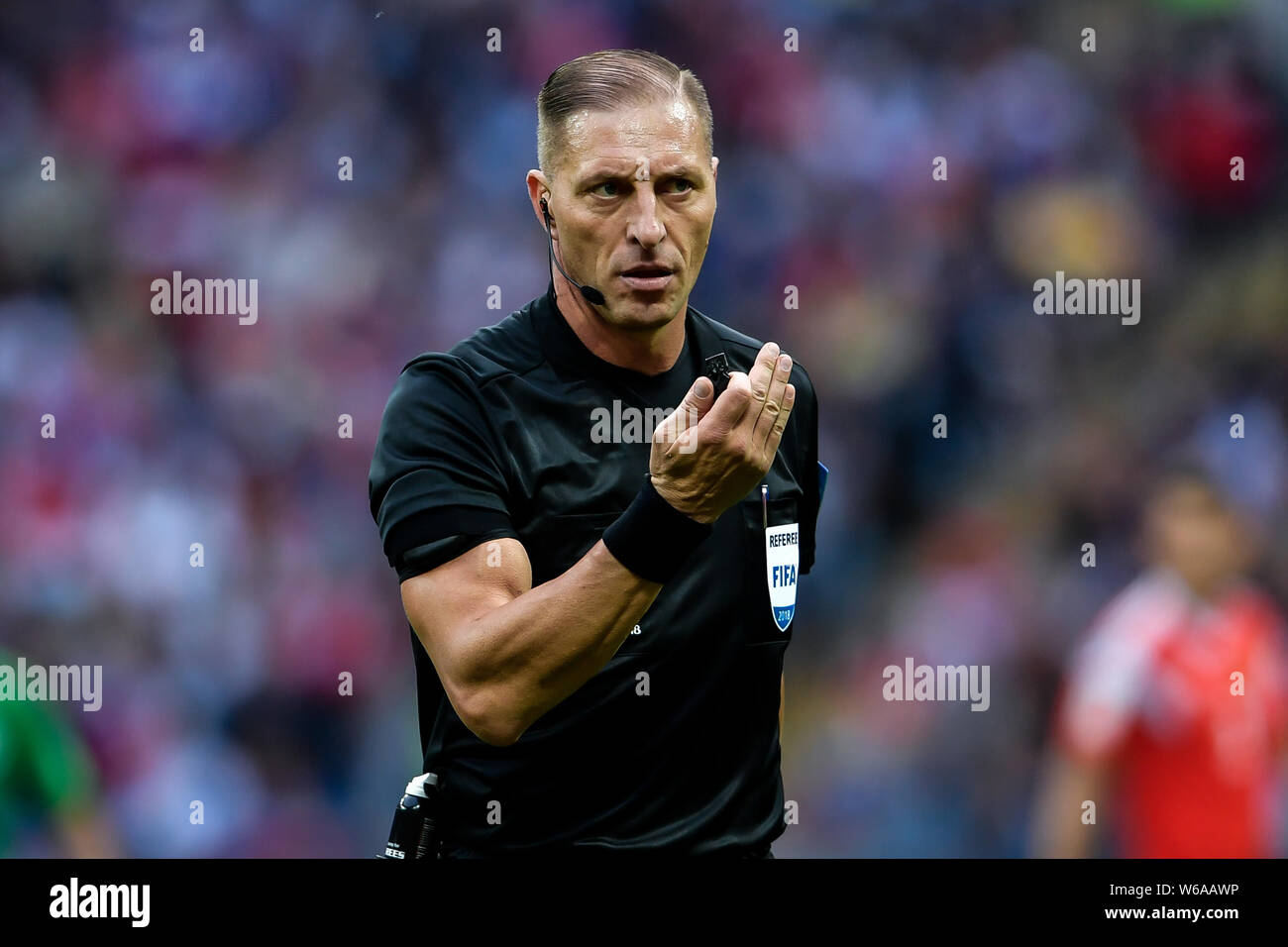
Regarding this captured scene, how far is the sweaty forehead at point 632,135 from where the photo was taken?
285 centimetres

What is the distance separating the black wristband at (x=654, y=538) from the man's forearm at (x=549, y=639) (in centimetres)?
2

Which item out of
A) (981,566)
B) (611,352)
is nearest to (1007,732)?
(981,566)

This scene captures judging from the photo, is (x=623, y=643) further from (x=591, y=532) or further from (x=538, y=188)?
(x=538, y=188)

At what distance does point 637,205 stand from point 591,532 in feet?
1.99

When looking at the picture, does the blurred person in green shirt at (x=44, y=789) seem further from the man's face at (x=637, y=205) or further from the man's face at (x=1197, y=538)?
the man's face at (x=1197, y=538)

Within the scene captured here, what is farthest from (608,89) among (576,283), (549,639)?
(549,639)

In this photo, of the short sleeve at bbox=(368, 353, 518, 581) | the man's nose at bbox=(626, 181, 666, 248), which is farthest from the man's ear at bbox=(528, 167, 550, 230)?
the short sleeve at bbox=(368, 353, 518, 581)

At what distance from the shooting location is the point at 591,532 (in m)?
2.82

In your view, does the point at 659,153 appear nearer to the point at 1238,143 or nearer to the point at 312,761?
the point at 312,761

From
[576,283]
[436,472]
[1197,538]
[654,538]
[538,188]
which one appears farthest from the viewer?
[1197,538]

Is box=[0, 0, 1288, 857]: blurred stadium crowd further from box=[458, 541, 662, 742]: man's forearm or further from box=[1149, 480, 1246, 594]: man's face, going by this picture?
box=[458, 541, 662, 742]: man's forearm

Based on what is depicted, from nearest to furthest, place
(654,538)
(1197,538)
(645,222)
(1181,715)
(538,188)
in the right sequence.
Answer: (654,538)
(645,222)
(538,188)
(1181,715)
(1197,538)

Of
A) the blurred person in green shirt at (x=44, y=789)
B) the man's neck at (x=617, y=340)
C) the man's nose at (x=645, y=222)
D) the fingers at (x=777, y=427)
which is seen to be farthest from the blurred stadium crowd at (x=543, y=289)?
the fingers at (x=777, y=427)
